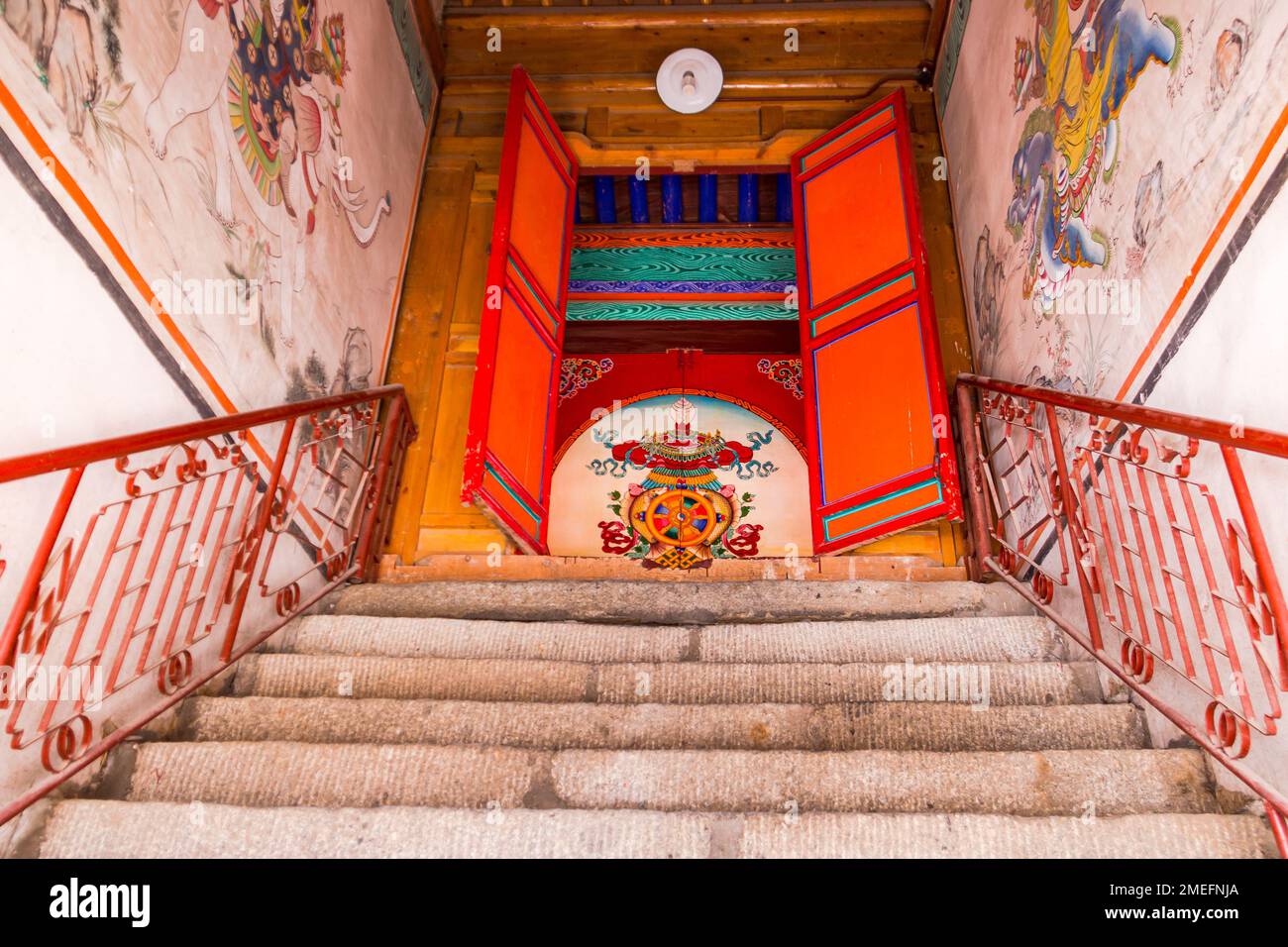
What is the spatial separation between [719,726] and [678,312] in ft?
13.4

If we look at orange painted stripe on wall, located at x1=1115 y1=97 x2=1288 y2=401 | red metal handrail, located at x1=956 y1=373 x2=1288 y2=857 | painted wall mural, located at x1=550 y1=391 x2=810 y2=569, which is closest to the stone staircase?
red metal handrail, located at x1=956 y1=373 x2=1288 y2=857

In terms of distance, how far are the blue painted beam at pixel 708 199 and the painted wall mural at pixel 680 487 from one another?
121 centimetres

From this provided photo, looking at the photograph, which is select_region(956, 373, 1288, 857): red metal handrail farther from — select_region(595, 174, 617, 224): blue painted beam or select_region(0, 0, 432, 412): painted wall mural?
select_region(595, 174, 617, 224): blue painted beam

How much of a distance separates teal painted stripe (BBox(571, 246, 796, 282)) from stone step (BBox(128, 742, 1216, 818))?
171 inches

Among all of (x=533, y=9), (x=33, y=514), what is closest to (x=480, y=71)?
(x=533, y=9)

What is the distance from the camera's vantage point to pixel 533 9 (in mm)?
5035

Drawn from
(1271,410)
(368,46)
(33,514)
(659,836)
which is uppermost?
(368,46)

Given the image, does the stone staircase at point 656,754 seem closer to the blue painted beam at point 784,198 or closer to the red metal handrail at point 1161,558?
the red metal handrail at point 1161,558

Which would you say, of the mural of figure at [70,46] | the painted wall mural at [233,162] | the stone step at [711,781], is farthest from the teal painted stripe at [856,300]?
the mural of figure at [70,46]

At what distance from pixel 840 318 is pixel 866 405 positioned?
0.52 metres

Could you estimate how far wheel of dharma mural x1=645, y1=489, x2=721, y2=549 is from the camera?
502cm

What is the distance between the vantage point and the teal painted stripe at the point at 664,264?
229 inches

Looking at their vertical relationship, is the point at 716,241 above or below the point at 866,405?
above

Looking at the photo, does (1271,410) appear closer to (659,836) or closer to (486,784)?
(659,836)
